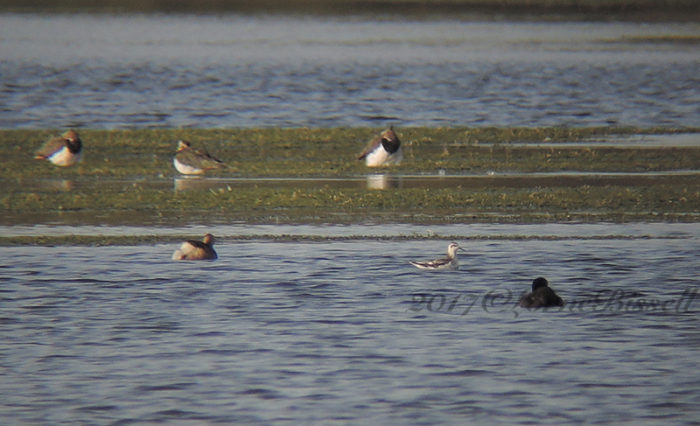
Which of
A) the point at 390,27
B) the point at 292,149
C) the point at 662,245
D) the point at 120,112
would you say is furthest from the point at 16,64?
the point at 662,245

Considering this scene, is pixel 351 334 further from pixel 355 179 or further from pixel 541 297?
pixel 355 179

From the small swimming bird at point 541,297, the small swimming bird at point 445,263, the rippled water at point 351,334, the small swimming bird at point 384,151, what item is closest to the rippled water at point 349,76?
the small swimming bird at point 384,151

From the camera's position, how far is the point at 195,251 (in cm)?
1570

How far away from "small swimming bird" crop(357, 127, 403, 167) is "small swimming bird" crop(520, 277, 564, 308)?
996 centimetres

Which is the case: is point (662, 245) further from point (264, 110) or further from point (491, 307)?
point (264, 110)

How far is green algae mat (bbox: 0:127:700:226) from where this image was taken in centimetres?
1931

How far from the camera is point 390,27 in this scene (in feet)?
253

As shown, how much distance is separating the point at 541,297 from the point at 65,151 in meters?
12.6

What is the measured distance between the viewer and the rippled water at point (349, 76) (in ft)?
111

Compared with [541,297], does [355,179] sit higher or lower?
higher

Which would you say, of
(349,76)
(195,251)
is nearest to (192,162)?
(195,251)

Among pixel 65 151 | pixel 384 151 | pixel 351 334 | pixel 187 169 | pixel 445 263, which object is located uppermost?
pixel 384 151

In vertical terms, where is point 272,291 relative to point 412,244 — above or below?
below

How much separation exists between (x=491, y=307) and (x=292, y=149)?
13.0 meters
